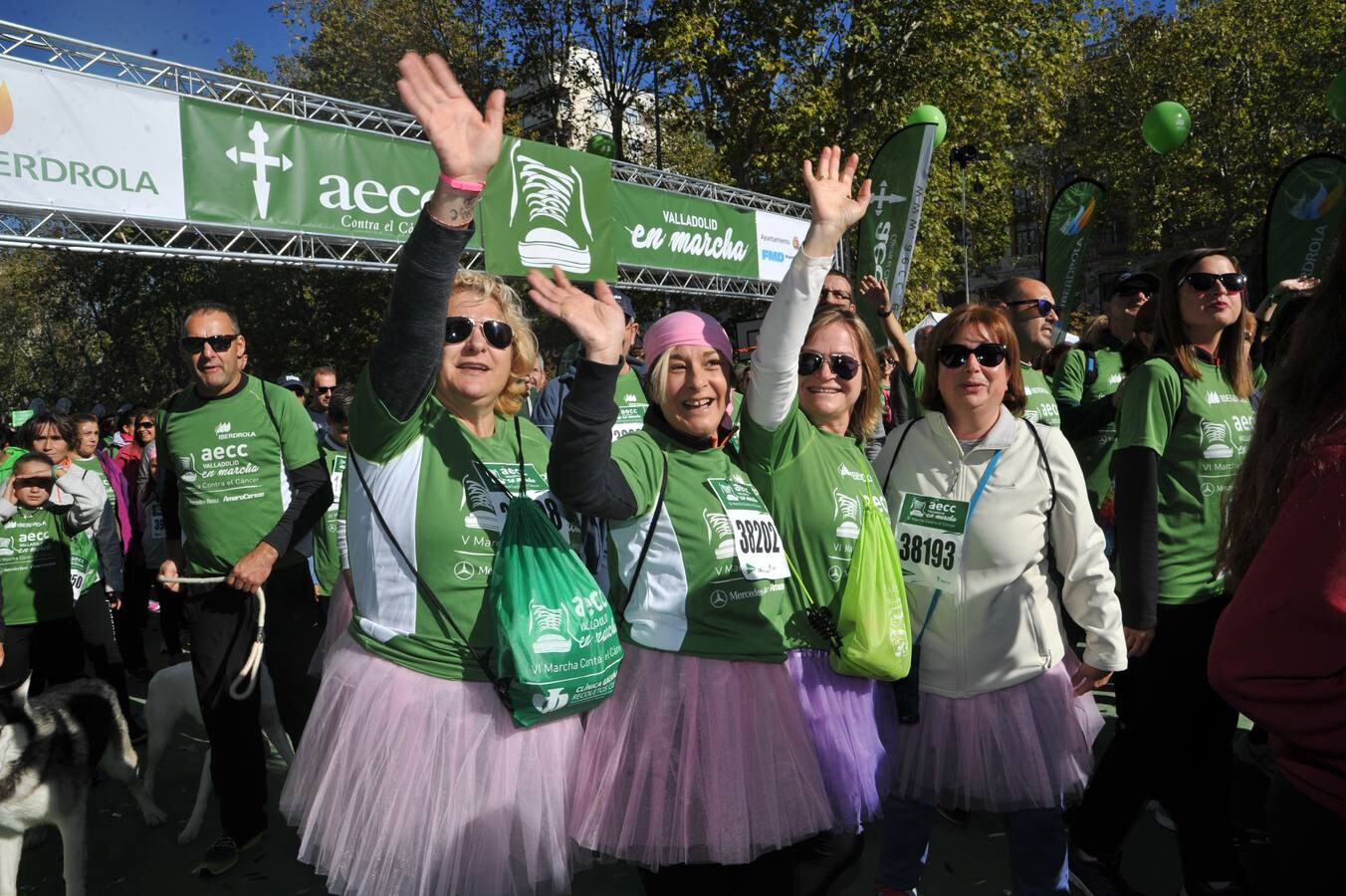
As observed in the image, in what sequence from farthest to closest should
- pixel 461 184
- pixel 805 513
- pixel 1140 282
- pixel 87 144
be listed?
pixel 87 144 → pixel 1140 282 → pixel 805 513 → pixel 461 184

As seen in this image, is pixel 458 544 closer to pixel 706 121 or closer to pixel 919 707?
pixel 919 707

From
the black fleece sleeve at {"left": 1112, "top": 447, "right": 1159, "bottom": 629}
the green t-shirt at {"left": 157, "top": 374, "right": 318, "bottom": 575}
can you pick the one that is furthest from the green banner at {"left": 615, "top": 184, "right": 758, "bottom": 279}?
the black fleece sleeve at {"left": 1112, "top": 447, "right": 1159, "bottom": 629}

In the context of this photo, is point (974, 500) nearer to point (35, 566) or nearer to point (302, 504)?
point (302, 504)

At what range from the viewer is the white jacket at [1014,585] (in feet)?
8.73

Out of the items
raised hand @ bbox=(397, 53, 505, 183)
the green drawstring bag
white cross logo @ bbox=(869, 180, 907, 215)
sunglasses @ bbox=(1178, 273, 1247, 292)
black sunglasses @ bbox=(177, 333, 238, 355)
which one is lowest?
the green drawstring bag

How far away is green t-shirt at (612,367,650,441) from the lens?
5176 millimetres

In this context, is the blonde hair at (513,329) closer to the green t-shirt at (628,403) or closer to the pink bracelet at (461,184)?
the pink bracelet at (461,184)

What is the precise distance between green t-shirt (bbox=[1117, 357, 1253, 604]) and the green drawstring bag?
198cm

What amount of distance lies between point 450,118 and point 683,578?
3.89 ft

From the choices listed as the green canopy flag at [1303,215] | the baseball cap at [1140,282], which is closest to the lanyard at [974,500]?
the baseball cap at [1140,282]

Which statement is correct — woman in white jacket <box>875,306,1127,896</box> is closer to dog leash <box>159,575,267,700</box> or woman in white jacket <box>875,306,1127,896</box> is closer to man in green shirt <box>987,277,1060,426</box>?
man in green shirt <box>987,277,1060,426</box>

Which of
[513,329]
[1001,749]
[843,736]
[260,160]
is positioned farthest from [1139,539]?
[260,160]

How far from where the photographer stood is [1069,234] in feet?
29.5

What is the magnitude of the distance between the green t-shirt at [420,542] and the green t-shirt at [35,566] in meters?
3.75
